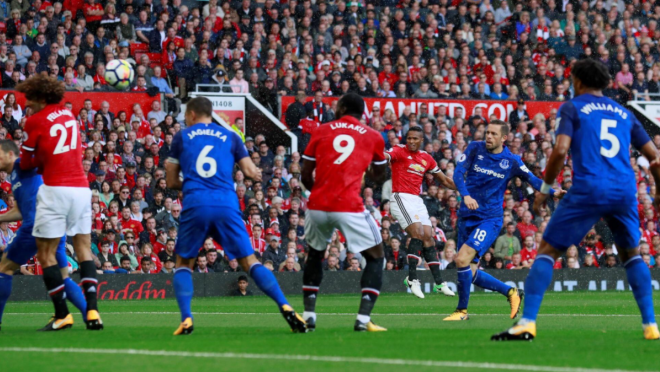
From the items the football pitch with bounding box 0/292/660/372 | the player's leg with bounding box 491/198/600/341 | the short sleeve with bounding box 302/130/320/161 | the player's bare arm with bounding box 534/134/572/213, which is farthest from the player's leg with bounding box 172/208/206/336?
the player's bare arm with bounding box 534/134/572/213

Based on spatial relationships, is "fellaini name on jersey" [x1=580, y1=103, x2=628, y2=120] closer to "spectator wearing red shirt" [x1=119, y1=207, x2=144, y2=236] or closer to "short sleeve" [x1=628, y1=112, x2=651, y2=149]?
"short sleeve" [x1=628, y1=112, x2=651, y2=149]

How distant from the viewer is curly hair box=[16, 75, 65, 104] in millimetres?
10609

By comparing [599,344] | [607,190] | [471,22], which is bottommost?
[599,344]

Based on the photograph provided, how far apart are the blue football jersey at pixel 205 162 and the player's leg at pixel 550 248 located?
116 inches

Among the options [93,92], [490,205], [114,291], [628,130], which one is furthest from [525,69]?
[628,130]

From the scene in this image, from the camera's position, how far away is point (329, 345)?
8.91m

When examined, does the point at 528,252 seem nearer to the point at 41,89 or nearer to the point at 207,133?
the point at 207,133

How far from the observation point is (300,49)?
2775 centimetres

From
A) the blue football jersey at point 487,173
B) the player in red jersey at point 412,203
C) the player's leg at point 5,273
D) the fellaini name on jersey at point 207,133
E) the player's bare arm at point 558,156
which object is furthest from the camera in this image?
the player in red jersey at point 412,203

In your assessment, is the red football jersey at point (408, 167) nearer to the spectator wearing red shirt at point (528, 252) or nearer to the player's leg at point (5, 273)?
the spectator wearing red shirt at point (528, 252)

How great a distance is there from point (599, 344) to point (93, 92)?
17.0 meters

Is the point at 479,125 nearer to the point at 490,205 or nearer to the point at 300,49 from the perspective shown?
the point at 300,49

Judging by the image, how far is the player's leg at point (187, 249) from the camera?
995 centimetres

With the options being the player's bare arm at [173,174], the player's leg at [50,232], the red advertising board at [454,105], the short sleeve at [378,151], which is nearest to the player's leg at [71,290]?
the player's leg at [50,232]
